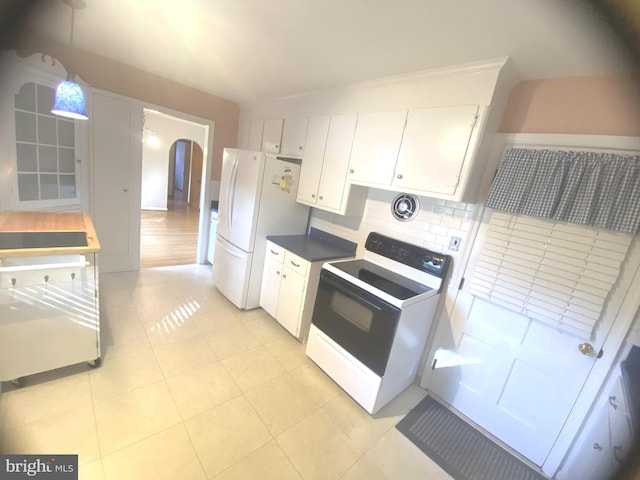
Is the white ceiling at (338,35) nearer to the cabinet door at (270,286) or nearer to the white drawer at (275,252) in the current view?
the white drawer at (275,252)

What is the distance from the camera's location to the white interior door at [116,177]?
276cm

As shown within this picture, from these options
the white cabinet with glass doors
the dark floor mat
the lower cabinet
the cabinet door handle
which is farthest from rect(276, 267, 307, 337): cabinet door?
the white cabinet with glass doors

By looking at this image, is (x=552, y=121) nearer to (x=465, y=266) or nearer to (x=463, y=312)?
(x=465, y=266)

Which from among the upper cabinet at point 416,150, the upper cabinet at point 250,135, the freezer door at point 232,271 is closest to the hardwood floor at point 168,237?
the freezer door at point 232,271

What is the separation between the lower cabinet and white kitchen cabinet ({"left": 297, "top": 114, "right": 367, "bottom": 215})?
565 millimetres

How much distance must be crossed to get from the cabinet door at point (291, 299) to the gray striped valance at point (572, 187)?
155 cm

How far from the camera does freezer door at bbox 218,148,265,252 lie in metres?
2.47

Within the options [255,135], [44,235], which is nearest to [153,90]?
[255,135]

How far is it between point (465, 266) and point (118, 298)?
3.19 m

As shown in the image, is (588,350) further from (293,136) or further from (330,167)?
(293,136)

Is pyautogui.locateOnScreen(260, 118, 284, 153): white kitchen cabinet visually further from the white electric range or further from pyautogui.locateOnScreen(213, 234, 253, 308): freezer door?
the white electric range

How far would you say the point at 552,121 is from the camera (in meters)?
1.51

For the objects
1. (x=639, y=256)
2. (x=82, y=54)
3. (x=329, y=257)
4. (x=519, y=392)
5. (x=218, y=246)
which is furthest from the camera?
(x=218, y=246)

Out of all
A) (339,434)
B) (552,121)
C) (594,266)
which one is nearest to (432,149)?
(552,121)
